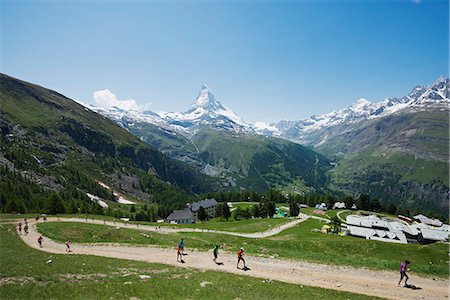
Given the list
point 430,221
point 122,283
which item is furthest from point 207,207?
point 122,283

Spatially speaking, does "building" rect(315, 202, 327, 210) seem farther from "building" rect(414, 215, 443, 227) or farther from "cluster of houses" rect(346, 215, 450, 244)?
"building" rect(414, 215, 443, 227)

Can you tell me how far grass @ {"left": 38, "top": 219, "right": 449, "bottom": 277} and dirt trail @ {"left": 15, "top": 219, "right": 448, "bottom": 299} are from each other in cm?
277

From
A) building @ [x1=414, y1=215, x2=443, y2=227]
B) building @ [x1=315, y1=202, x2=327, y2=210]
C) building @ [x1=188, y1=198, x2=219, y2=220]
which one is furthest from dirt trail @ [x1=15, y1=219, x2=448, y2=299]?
building @ [x1=414, y1=215, x2=443, y2=227]

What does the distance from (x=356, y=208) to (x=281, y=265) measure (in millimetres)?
172963

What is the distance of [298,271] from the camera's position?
3378 centimetres

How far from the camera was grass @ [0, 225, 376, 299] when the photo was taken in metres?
22.1

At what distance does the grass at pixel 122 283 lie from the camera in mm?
22125

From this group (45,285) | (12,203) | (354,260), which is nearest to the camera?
(45,285)

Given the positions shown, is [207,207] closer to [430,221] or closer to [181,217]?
[181,217]

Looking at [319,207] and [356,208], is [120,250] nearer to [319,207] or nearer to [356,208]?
[319,207]

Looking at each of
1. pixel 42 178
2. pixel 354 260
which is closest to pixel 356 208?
pixel 354 260

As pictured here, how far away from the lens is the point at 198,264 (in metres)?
35.5

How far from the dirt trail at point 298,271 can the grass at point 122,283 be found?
120 inches

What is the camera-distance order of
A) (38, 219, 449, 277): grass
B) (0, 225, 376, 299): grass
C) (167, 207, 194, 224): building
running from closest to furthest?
1. (0, 225, 376, 299): grass
2. (38, 219, 449, 277): grass
3. (167, 207, 194, 224): building
